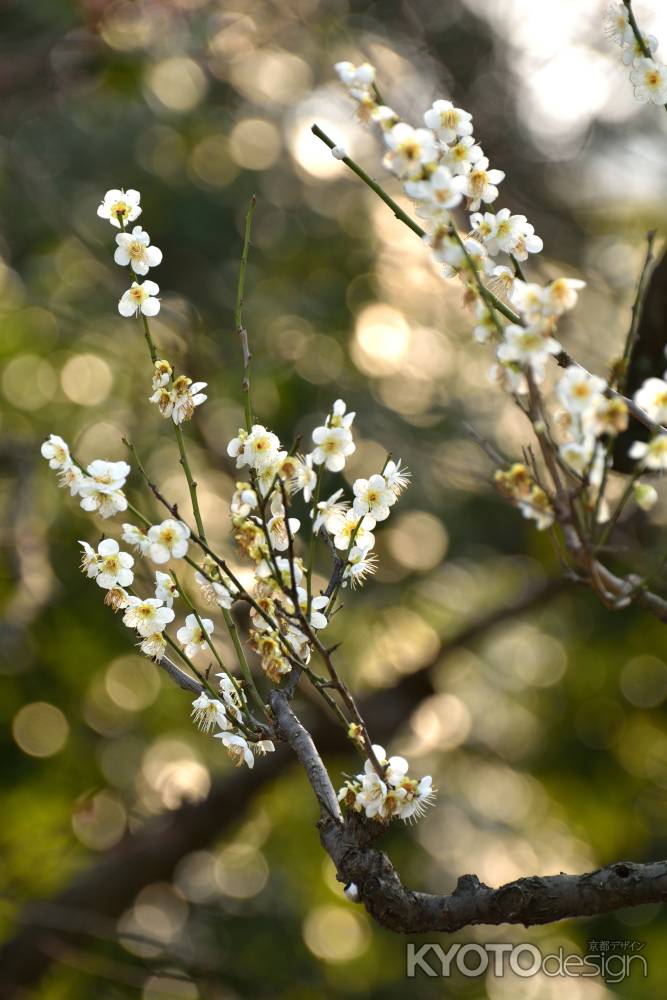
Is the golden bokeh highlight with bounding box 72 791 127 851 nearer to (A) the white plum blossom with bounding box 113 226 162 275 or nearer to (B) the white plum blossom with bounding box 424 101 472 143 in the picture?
(A) the white plum blossom with bounding box 113 226 162 275

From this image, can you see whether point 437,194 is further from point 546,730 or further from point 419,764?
point 546,730

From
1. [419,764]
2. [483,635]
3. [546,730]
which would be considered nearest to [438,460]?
[483,635]

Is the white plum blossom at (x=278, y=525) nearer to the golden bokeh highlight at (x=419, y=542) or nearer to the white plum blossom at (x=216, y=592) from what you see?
the white plum blossom at (x=216, y=592)

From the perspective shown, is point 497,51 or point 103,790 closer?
point 497,51

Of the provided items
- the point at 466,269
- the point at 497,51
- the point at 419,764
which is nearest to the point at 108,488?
the point at 466,269

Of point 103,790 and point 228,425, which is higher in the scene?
point 228,425

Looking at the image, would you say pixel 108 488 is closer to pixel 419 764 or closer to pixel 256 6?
pixel 256 6

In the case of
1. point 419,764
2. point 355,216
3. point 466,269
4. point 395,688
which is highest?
point 355,216

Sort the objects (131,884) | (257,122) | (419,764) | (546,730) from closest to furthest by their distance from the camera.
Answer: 1. (131,884)
2. (257,122)
3. (419,764)
4. (546,730)

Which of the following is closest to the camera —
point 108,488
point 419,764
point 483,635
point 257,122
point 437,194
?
point 437,194
